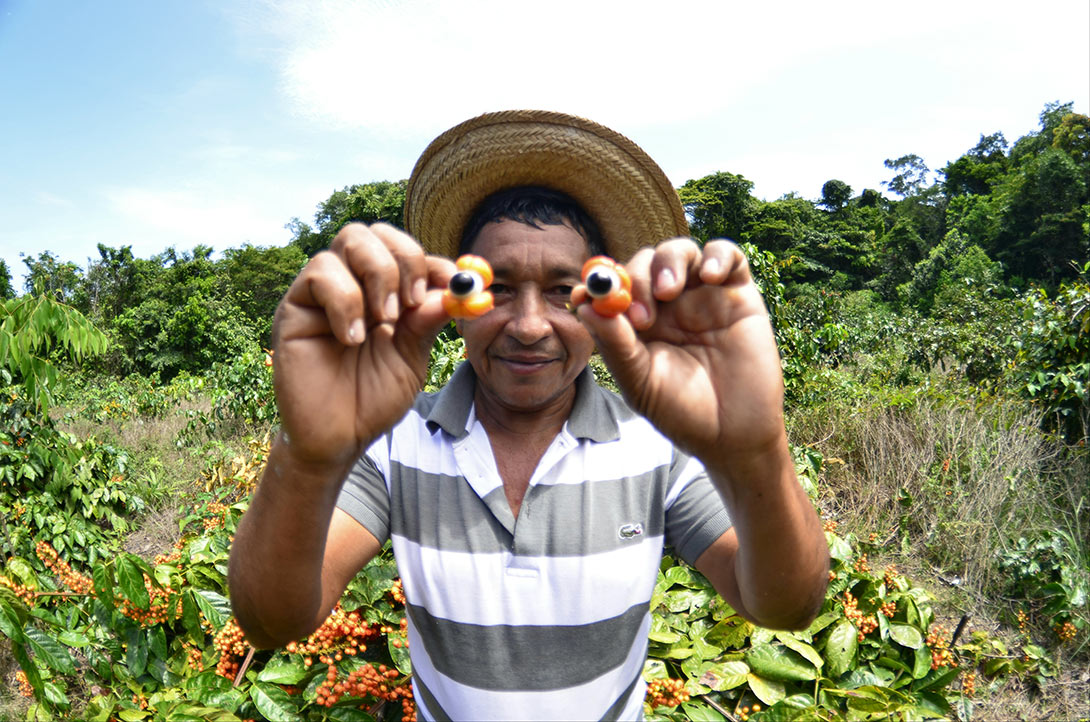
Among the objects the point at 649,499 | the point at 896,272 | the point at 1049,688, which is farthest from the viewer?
the point at 896,272

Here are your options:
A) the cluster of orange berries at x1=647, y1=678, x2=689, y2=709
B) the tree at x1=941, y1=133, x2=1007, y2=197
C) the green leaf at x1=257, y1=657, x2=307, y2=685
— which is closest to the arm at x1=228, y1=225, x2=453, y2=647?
the green leaf at x1=257, y1=657, x2=307, y2=685

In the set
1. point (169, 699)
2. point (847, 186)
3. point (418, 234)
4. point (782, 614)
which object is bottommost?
point (169, 699)

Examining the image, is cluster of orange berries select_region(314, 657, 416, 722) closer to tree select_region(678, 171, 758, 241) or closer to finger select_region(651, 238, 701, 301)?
finger select_region(651, 238, 701, 301)

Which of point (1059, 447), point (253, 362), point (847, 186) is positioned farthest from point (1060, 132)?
point (253, 362)

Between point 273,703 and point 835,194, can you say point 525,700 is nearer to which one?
point 273,703

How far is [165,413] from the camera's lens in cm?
1097

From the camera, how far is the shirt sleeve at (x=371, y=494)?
4.43 feet

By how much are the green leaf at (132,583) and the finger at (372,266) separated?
184 centimetres

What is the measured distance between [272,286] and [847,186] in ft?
129

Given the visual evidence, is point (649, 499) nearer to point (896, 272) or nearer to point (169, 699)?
point (169, 699)

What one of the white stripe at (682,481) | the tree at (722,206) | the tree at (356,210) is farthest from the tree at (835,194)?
the white stripe at (682,481)

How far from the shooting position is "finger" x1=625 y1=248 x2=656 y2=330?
0.97 m

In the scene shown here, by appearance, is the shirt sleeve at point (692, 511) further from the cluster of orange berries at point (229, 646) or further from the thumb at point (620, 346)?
the cluster of orange berries at point (229, 646)

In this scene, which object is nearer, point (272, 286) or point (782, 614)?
point (782, 614)
